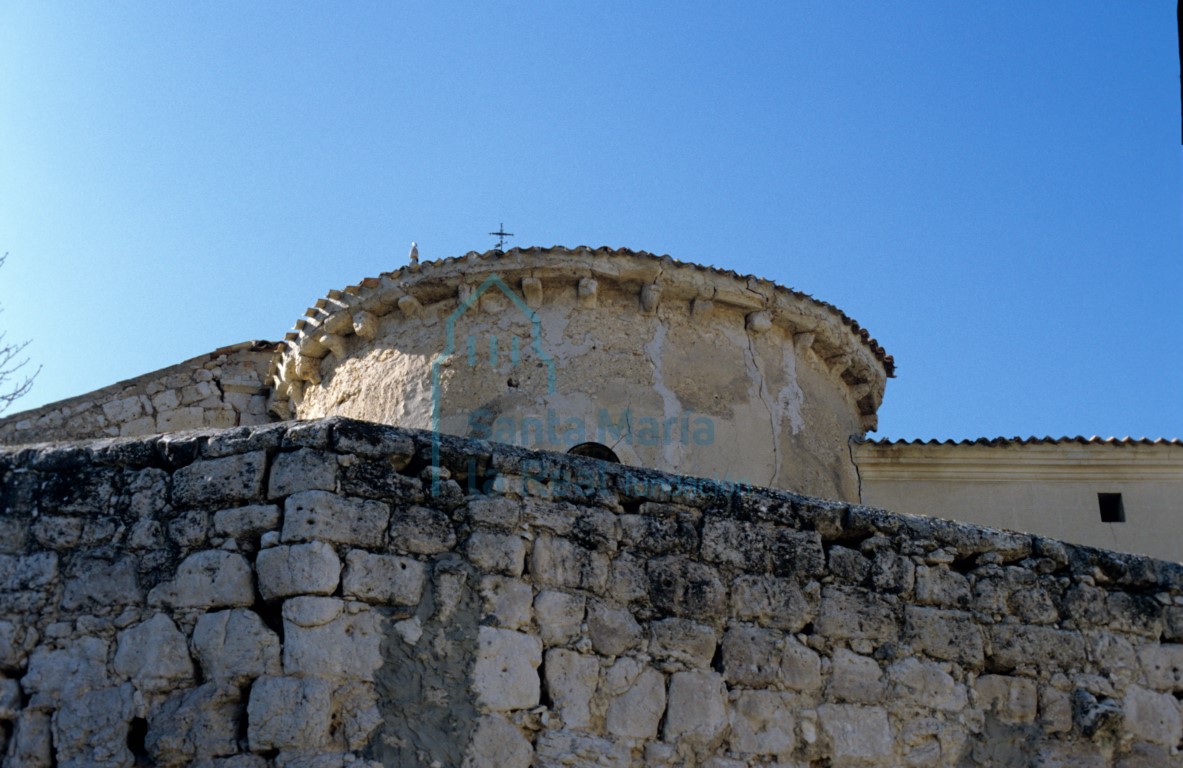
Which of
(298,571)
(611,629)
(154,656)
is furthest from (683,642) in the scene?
(154,656)

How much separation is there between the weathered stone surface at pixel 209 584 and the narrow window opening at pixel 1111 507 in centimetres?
919

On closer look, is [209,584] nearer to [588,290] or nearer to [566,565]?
[566,565]

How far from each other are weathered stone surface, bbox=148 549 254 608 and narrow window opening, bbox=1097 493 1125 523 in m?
9.19

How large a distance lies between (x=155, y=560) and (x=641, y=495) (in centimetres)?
190

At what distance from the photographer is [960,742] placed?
604 cm

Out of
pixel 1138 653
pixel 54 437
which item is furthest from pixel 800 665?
pixel 54 437

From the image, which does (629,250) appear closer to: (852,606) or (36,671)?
(852,606)

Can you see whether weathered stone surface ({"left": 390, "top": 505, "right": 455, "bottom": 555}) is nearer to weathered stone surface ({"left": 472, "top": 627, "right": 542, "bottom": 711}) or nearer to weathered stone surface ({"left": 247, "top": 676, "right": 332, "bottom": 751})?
weathered stone surface ({"left": 472, "top": 627, "right": 542, "bottom": 711})

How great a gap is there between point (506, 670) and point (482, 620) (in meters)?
0.20

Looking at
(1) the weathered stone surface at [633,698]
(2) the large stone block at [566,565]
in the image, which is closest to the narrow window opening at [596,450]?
(2) the large stone block at [566,565]

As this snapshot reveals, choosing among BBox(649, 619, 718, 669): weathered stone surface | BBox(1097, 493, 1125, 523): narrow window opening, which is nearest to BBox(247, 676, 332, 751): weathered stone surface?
BBox(649, 619, 718, 669): weathered stone surface

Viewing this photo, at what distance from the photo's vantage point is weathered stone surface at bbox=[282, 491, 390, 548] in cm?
511

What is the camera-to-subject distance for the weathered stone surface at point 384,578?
5.12 meters

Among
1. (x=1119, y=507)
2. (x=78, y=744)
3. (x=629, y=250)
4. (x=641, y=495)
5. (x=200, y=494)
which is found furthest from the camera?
(x=1119, y=507)
